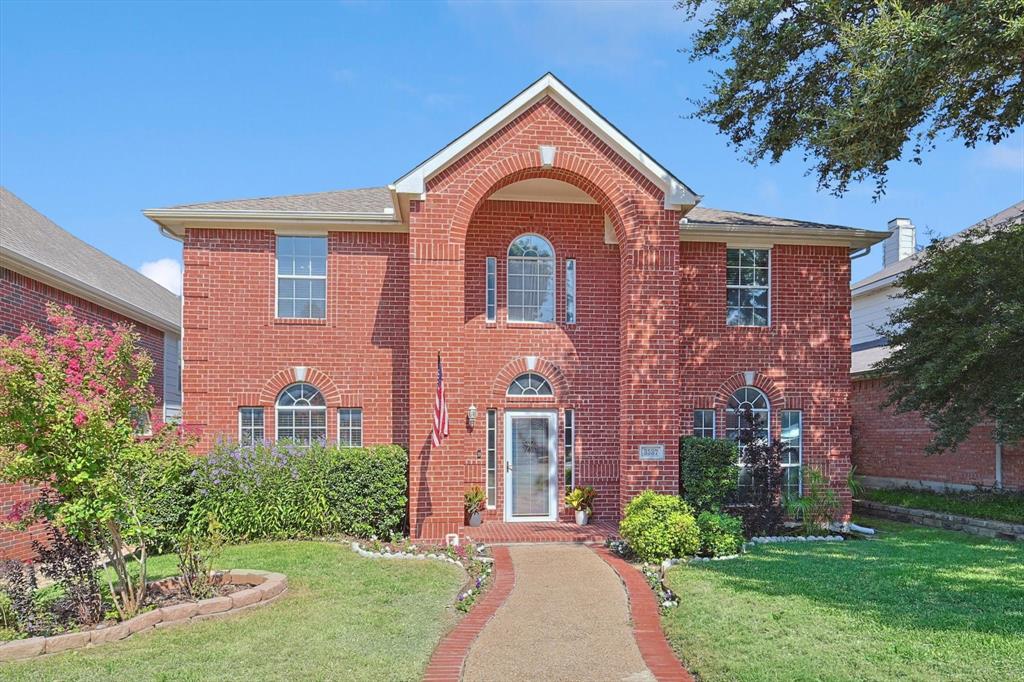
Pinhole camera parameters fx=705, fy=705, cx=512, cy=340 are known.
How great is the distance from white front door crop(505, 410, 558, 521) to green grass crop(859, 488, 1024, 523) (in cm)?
789

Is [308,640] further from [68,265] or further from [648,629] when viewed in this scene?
[68,265]

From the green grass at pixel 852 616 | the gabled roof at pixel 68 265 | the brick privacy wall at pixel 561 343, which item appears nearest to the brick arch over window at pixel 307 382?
the brick privacy wall at pixel 561 343

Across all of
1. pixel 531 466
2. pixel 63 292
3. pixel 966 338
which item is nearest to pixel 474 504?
pixel 531 466

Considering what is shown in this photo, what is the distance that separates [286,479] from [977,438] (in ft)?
49.1

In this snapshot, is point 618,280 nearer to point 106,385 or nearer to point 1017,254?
point 1017,254

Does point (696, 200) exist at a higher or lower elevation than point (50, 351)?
higher

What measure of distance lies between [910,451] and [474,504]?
1197 cm

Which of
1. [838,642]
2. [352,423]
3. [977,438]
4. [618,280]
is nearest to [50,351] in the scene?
[352,423]

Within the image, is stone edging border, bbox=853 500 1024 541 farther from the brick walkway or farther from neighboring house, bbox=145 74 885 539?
the brick walkway

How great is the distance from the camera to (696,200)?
12.3 metres

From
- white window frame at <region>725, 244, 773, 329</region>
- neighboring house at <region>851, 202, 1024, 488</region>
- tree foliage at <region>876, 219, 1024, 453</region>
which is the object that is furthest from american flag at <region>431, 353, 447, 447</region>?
tree foliage at <region>876, 219, 1024, 453</region>

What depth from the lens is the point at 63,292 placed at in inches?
515

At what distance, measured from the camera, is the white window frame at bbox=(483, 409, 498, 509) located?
43.8 ft

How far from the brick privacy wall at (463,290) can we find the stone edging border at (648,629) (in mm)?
2862
